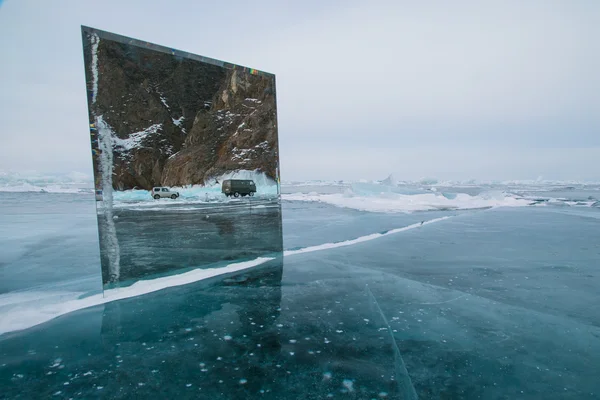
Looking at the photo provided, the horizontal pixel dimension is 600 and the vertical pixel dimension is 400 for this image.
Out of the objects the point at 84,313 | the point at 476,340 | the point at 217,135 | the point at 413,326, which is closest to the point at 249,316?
the point at 413,326

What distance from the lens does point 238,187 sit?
581cm

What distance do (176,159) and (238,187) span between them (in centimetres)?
121

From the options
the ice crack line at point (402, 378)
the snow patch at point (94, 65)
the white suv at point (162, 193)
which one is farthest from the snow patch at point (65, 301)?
the ice crack line at point (402, 378)

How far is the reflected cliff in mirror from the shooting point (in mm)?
4133

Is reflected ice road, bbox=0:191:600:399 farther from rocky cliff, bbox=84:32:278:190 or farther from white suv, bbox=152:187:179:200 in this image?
rocky cliff, bbox=84:32:278:190

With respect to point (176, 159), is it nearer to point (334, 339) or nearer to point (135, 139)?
point (135, 139)

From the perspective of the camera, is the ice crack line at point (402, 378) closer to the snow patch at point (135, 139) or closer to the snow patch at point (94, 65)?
the snow patch at point (135, 139)

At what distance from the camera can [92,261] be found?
19.1ft

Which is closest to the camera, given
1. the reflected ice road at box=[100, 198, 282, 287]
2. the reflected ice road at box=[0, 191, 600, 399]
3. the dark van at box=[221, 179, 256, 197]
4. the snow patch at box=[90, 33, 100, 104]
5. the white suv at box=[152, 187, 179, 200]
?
the reflected ice road at box=[0, 191, 600, 399]

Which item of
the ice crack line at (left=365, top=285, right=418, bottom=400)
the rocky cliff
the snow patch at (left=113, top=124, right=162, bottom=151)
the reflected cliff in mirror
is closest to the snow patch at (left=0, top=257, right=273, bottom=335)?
the reflected cliff in mirror

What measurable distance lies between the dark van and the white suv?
0.92 meters

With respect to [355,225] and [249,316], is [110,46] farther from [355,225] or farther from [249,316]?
[355,225]

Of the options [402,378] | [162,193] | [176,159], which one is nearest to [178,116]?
[176,159]

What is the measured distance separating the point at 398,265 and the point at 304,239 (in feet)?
9.87
